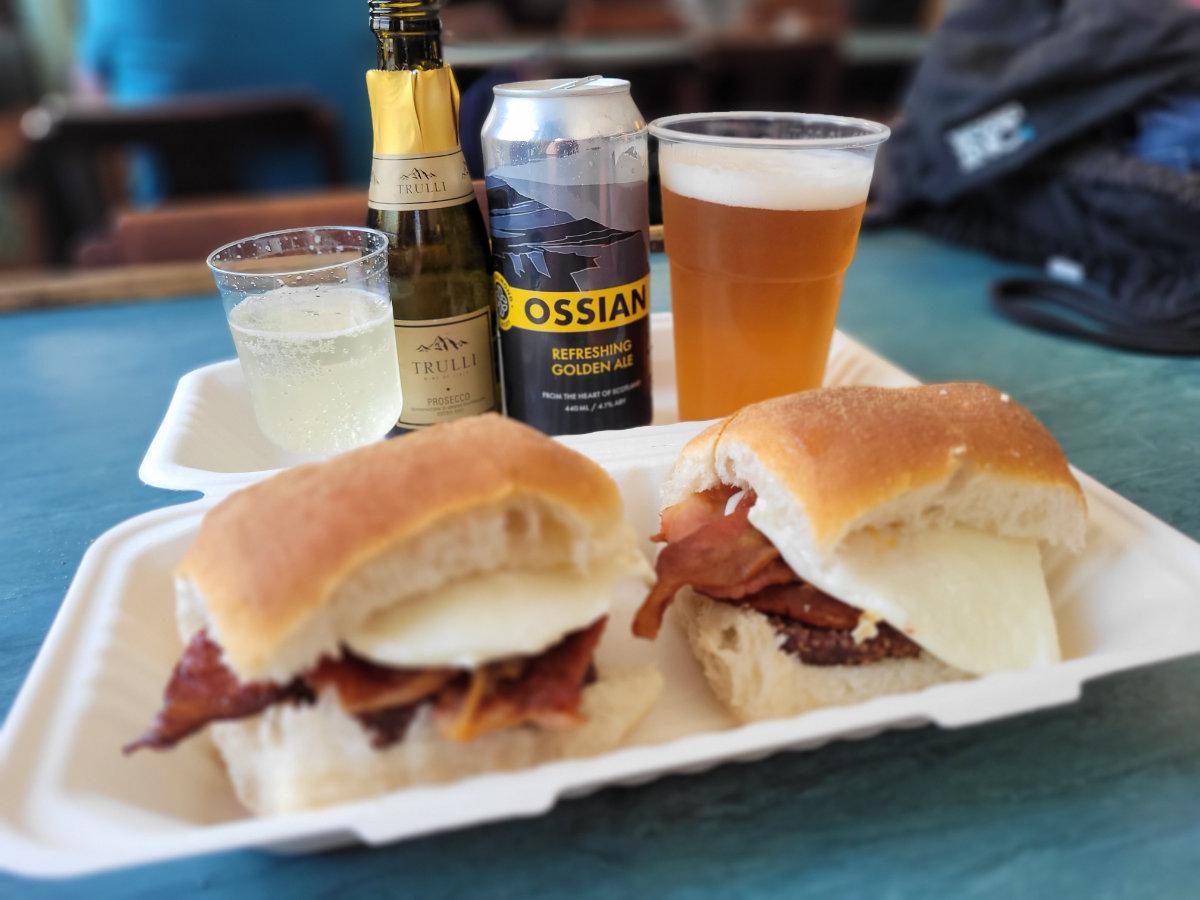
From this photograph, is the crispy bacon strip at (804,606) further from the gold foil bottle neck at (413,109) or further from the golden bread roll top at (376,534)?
the gold foil bottle neck at (413,109)

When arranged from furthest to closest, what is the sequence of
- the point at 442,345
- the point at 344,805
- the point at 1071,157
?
the point at 1071,157 < the point at 442,345 < the point at 344,805

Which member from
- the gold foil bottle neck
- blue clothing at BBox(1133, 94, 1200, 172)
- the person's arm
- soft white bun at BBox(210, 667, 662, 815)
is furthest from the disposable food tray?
the person's arm

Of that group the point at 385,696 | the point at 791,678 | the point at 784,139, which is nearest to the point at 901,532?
→ the point at 791,678

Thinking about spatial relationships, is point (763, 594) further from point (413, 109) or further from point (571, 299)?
point (413, 109)

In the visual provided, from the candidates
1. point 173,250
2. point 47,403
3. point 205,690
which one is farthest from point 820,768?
point 173,250

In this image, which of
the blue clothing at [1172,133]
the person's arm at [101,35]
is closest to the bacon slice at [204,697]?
the blue clothing at [1172,133]

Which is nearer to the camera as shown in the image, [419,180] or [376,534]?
[376,534]

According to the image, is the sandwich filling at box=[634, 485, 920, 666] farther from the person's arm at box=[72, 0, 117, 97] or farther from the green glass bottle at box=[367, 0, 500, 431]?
the person's arm at box=[72, 0, 117, 97]
